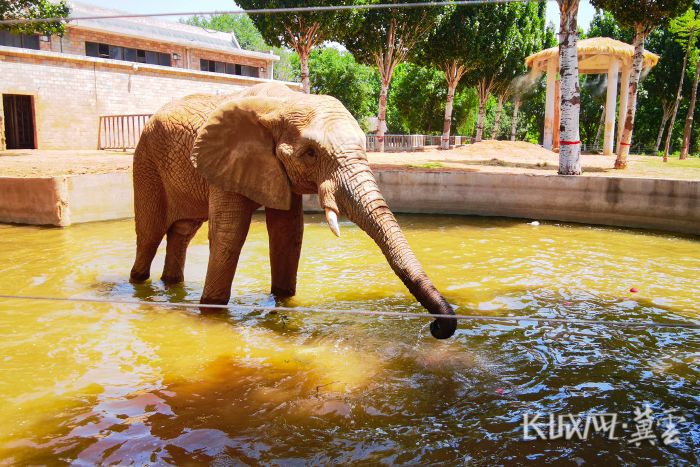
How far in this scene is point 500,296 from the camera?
7.15 metres

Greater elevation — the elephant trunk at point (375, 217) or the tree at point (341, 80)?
the tree at point (341, 80)

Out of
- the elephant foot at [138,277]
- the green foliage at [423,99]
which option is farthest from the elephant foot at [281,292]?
the green foliage at [423,99]

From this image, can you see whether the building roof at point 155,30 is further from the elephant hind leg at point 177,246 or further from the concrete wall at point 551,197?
the elephant hind leg at point 177,246

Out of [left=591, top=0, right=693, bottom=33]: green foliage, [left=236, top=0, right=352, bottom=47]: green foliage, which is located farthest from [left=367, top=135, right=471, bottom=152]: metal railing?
[left=591, top=0, right=693, bottom=33]: green foliage

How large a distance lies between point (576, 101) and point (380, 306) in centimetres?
1014

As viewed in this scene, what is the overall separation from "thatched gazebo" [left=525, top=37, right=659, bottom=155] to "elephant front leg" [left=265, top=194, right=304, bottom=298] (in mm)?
17633

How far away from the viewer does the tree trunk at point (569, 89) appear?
14141 mm

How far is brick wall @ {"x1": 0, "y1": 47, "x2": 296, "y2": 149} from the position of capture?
21.5 metres

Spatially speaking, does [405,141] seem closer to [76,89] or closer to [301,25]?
[301,25]

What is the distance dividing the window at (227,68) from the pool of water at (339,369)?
2775cm

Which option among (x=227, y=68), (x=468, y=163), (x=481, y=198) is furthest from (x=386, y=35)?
(x=227, y=68)

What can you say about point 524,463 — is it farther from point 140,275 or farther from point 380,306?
point 140,275

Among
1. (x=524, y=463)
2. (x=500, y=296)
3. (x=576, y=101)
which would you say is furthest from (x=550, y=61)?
(x=524, y=463)

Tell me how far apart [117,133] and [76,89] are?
9.09 ft
